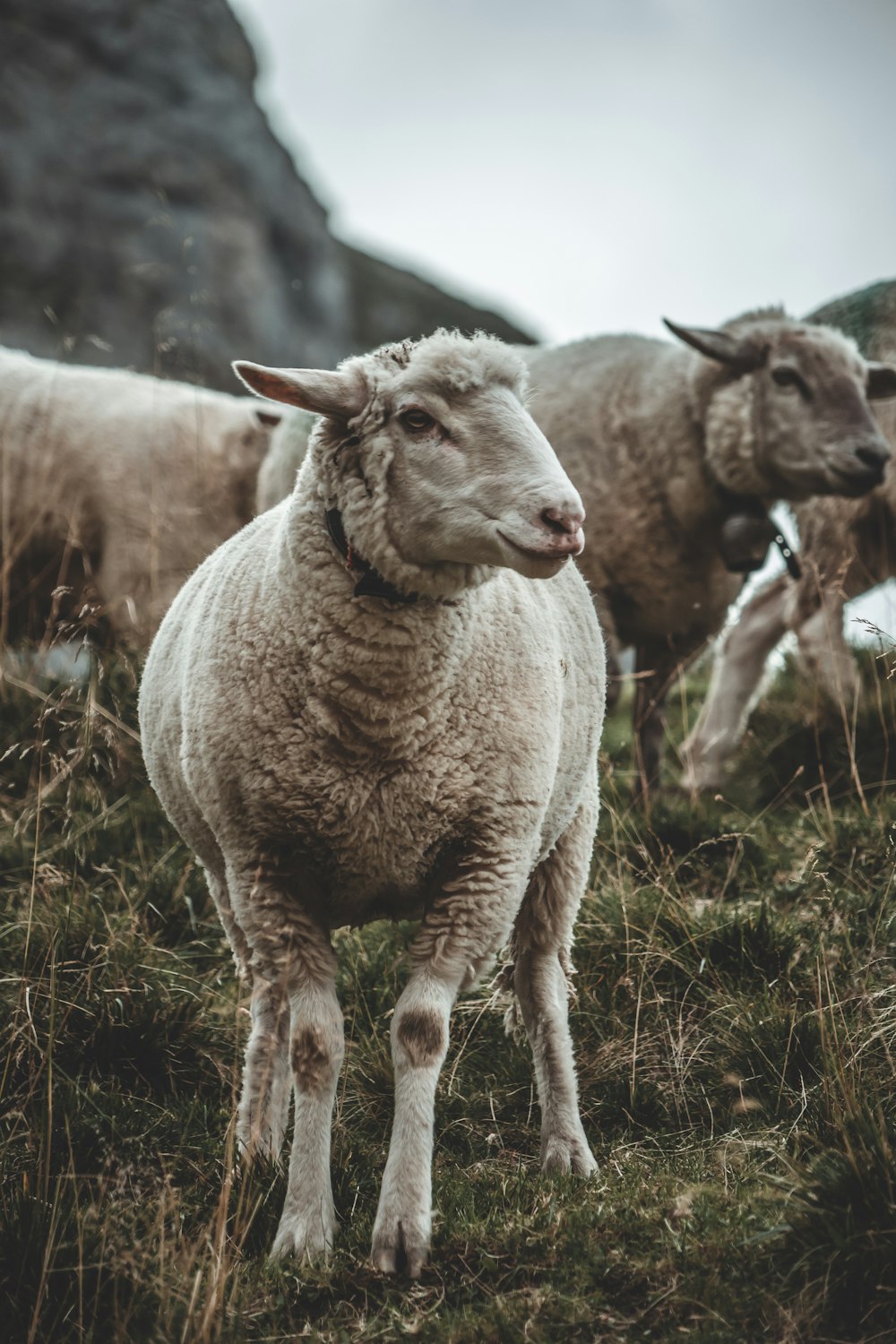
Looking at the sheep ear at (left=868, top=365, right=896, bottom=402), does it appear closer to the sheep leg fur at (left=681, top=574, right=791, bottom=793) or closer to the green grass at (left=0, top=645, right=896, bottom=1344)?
the sheep leg fur at (left=681, top=574, right=791, bottom=793)

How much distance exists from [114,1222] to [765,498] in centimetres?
417

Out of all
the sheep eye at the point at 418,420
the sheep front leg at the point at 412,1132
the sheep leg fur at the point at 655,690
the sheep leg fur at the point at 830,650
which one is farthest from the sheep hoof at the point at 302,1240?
the sheep leg fur at the point at 830,650

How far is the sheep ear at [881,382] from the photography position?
565cm

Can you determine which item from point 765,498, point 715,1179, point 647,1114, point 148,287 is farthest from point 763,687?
point 148,287

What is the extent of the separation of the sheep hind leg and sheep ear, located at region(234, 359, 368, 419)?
1.34 meters

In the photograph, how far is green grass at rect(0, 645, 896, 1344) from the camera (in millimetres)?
2215

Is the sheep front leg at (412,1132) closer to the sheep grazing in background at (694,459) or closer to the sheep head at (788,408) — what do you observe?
the sheep grazing in background at (694,459)

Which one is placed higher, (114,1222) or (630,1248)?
(630,1248)

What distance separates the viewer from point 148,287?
16.4m

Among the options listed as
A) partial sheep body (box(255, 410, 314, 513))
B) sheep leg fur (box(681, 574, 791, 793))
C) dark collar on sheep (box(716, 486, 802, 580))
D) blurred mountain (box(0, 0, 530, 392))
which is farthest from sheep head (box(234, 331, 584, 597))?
blurred mountain (box(0, 0, 530, 392))

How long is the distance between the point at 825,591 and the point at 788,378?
0.99m

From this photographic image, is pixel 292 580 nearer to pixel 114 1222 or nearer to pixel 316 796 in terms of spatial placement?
pixel 316 796

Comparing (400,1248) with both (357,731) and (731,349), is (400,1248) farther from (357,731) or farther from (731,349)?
(731,349)

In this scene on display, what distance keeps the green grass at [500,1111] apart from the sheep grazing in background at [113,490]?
1.33 metres
